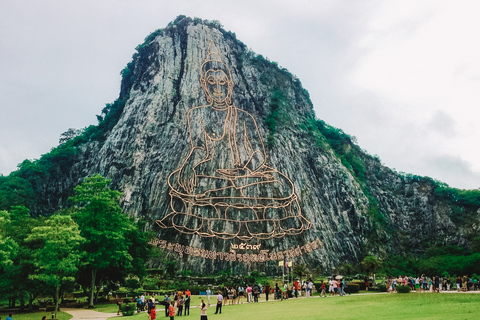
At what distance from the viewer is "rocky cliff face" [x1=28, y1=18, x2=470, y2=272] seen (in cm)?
4203

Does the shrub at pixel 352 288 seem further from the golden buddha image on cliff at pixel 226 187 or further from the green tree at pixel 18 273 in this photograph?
the green tree at pixel 18 273

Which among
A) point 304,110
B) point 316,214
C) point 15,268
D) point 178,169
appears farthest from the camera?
point 304,110

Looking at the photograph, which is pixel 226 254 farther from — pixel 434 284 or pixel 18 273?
pixel 18 273

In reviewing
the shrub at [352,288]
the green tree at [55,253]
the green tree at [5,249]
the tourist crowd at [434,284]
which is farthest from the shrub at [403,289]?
the green tree at [5,249]

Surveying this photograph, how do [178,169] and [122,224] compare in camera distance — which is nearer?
[122,224]

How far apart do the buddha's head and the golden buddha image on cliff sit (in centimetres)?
26

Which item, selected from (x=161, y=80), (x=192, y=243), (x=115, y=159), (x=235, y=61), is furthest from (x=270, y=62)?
(x=192, y=243)

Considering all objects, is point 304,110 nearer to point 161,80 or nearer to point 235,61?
point 235,61

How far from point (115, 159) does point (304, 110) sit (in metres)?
31.7

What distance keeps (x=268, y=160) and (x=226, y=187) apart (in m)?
9.15

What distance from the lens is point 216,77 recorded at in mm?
47500

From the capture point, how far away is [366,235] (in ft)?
155

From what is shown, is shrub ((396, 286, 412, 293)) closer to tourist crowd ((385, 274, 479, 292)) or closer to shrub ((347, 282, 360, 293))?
tourist crowd ((385, 274, 479, 292))

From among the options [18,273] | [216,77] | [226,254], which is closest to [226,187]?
[226,254]
